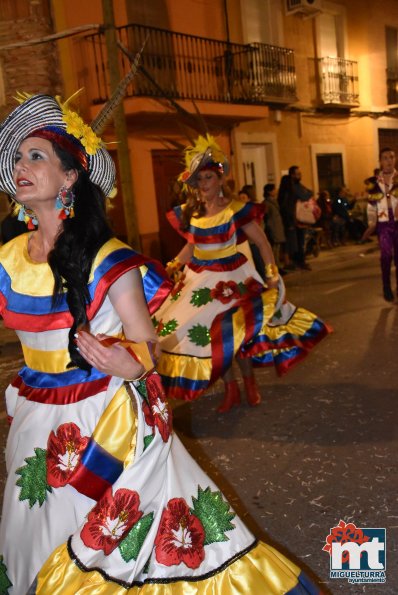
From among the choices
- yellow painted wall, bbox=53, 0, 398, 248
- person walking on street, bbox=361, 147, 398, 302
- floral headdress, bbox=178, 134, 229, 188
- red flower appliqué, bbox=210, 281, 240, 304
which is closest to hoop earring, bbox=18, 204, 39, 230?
red flower appliqué, bbox=210, 281, 240, 304

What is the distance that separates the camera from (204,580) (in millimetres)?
1894

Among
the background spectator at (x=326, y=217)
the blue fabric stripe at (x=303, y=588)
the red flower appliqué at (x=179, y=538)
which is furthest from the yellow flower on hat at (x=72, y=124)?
the background spectator at (x=326, y=217)

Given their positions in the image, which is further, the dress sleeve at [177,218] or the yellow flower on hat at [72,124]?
the dress sleeve at [177,218]

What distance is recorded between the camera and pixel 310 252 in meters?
14.9

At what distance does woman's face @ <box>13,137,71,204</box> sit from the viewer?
2.06 metres

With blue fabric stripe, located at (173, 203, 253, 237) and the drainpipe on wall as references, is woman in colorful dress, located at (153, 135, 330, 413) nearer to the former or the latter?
blue fabric stripe, located at (173, 203, 253, 237)

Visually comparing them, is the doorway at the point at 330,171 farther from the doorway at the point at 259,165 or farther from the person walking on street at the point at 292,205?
the person walking on street at the point at 292,205

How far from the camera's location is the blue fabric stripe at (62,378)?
205cm

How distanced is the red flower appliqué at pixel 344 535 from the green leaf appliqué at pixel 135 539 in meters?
1.36

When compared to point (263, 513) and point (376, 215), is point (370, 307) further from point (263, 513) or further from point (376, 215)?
point (263, 513)

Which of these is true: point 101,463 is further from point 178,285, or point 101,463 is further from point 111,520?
point 178,285

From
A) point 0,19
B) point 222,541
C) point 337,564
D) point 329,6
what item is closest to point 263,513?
point 337,564

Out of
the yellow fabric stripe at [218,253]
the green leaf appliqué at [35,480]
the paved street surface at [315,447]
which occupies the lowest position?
the paved street surface at [315,447]

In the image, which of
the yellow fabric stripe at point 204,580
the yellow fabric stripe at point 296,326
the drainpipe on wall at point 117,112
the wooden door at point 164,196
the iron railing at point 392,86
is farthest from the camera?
the iron railing at point 392,86
